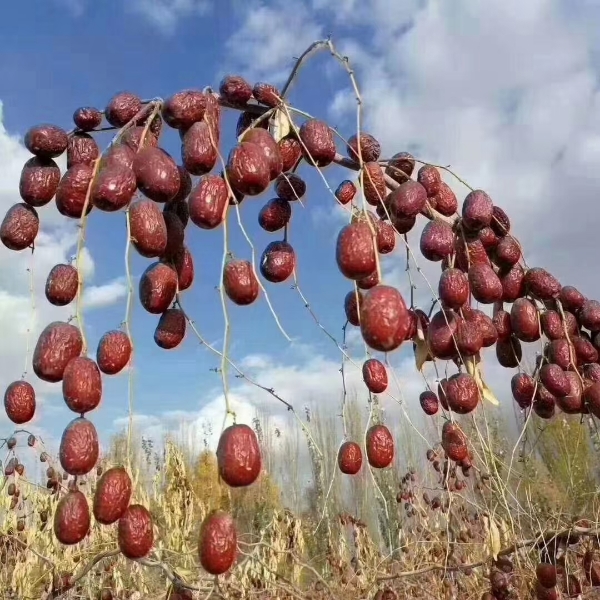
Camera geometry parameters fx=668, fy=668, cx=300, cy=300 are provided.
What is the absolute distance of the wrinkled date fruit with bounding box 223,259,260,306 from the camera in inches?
42.6

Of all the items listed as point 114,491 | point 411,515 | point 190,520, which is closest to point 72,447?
point 114,491

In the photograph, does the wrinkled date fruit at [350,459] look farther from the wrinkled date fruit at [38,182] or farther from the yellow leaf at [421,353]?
the wrinkled date fruit at [38,182]

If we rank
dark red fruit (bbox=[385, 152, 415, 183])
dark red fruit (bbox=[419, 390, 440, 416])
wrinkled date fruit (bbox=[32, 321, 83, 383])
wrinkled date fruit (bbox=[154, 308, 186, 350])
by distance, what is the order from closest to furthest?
wrinkled date fruit (bbox=[32, 321, 83, 383])
wrinkled date fruit (bbox=[154, 308, 186, 350])
dark red fruit (bbox=[385, 152, 415, 183])
dark red fruit (bbox=[419, 390, 440, 416])

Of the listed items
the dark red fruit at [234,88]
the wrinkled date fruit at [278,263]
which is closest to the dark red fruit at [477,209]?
the wrinkled date fruit at [278,263]

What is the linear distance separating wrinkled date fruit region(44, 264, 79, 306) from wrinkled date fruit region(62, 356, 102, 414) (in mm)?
145

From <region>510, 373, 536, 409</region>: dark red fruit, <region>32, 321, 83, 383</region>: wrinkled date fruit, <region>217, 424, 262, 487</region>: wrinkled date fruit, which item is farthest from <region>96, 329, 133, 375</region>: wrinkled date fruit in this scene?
<region>510, 373, 536, 409</region>: dark red fruit

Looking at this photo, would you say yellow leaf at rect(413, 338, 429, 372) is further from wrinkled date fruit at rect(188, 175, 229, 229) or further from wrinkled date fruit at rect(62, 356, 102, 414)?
wrinkled date fruit at rect(62, 356, 102, 414)

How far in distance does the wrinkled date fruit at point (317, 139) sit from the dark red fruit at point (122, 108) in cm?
32

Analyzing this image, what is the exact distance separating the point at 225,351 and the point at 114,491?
0.28 meters

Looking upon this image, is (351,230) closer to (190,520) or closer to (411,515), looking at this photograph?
(411,515)

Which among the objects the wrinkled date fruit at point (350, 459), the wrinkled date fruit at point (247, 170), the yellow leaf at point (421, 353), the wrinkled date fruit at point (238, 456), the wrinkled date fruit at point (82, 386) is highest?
the wrinkled date fruit at point (247, 170)

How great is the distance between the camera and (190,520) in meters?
7.45

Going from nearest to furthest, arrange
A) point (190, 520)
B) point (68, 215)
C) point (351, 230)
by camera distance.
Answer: point (351, 230) → point (68, 215) → point (190, 520)

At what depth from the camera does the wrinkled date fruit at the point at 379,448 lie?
136 centimetres
